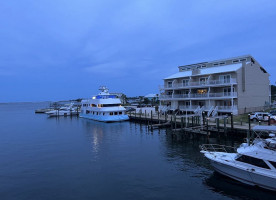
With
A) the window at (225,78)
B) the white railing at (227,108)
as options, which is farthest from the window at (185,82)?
the white railing at (227,108)

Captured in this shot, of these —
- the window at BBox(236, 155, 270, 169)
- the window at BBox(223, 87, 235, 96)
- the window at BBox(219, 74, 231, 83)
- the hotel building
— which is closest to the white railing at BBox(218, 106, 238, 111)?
the hotel building

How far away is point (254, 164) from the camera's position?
1383cm

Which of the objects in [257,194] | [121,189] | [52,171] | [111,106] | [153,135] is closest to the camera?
[257,194]

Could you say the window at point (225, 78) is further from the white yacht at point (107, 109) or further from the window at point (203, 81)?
the white yacht at point (107, 109)

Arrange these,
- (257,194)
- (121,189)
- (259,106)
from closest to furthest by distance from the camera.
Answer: (257,194) → (121,189) → (259,106)

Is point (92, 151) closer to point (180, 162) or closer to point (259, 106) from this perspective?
point (180, 162)

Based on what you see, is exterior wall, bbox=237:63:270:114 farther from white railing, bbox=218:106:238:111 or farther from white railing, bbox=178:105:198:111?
white railing, bbox=178:105:198:111

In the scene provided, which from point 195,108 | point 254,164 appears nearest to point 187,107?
point 195,108

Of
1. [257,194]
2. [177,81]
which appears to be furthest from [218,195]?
[177,81]

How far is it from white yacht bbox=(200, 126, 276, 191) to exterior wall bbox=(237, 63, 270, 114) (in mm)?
25897

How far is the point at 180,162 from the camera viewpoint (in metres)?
19.3

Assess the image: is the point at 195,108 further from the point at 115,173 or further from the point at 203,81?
the point at 115,173

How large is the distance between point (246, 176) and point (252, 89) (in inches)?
1274

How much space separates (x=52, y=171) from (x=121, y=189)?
7.23 meters
